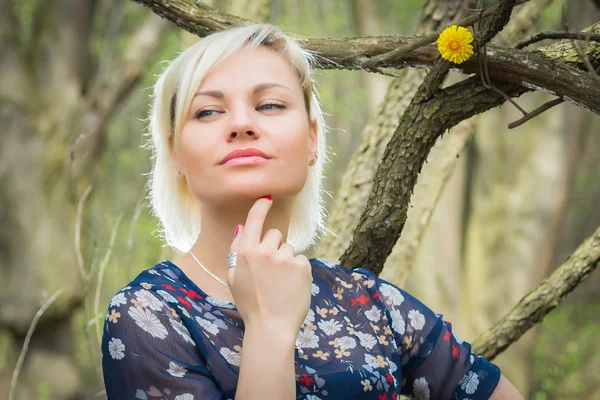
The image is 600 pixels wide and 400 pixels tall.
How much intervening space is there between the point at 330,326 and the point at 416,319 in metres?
0.24

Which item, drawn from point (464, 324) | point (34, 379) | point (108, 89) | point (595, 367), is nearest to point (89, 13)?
point (108, 89)

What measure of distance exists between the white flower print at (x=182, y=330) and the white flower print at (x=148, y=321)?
31 millimetres

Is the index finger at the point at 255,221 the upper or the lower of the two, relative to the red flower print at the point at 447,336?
upper

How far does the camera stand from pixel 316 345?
1756 millimetres

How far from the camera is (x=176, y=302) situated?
5.39ft

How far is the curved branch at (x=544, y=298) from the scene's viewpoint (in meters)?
2.74

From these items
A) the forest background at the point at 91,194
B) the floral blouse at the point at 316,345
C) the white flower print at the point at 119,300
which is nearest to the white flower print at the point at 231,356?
the floral blouse at the point at 316,345

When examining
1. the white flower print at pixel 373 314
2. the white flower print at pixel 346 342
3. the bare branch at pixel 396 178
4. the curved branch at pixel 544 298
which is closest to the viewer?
the white flower print at pixel 346 342

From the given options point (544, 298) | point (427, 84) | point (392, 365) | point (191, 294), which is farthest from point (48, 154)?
point (392, 365)

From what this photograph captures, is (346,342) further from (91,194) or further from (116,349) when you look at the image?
(91,194)

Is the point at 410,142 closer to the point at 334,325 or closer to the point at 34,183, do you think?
the point at 334,325

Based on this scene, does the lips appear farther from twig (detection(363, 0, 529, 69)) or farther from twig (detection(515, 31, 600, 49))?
twig (detection(515, 31, 600, 49))

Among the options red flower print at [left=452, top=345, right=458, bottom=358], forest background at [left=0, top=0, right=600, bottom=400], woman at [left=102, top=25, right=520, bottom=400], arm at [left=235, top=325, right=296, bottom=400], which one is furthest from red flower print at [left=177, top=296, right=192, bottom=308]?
forest background at [left=0, top=0, right=600, bottom=400]

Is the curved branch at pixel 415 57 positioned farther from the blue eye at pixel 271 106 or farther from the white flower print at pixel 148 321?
the white flower print at pixel 148 321
